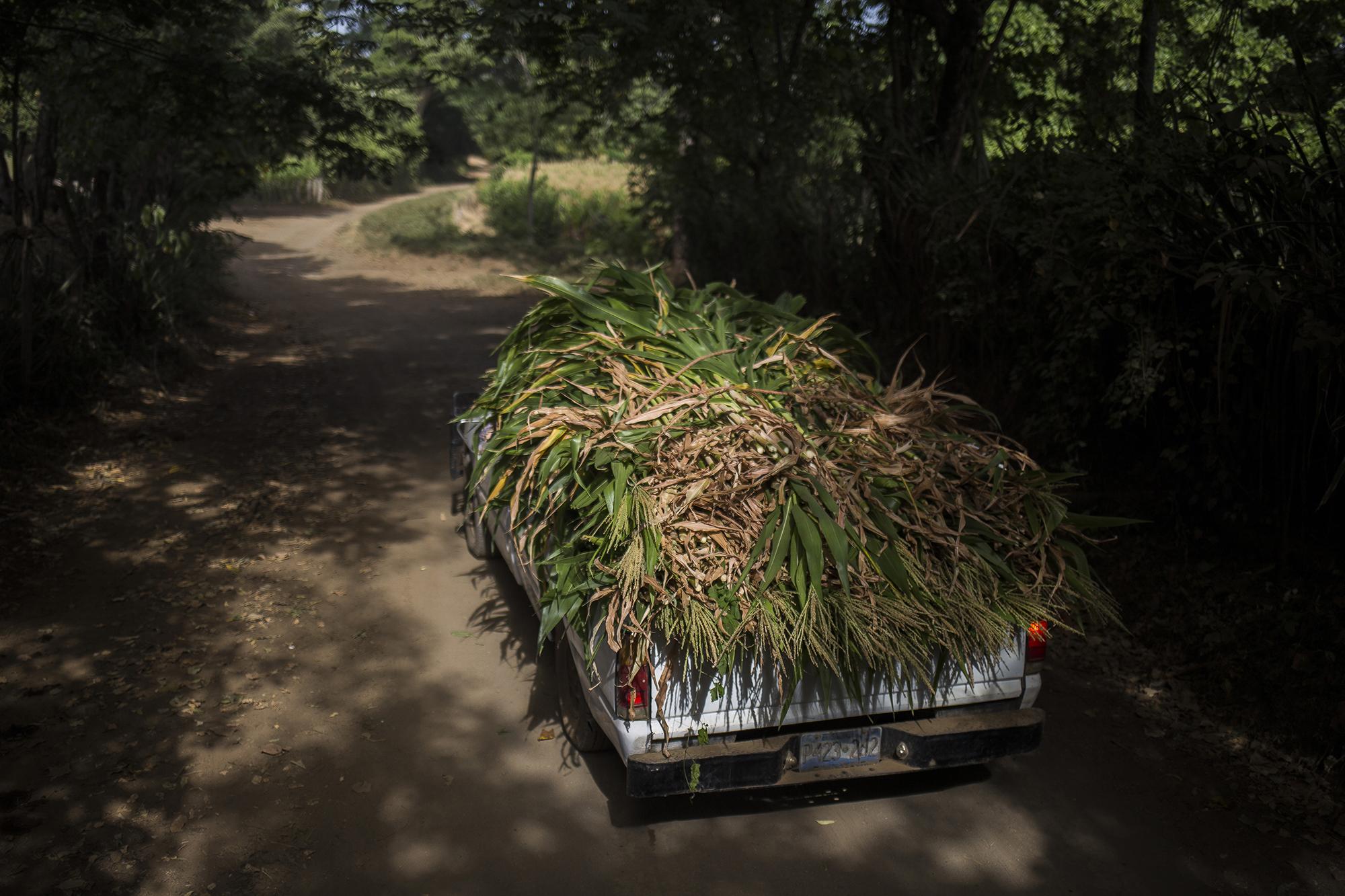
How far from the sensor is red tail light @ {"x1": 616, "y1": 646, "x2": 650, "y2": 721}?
380 centimetres

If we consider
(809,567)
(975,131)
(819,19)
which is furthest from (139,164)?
(809,567)

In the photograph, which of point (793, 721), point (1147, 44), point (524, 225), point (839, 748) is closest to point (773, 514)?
point (793, 721)

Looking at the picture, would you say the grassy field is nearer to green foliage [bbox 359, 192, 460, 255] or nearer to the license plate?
green foliage [bbox 359, 192, 460, 255]

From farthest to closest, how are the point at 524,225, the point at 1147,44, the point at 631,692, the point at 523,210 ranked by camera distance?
1. the point at 523,210
2. the point at 524,225
3. the point at 1147,44
4. the point at 631,692

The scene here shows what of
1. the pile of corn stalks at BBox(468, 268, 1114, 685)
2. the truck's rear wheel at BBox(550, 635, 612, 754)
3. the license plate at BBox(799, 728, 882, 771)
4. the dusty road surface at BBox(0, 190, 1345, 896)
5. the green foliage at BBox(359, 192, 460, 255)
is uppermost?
the green foliage at BBox(359, 192, 460, 255)

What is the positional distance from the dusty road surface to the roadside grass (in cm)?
1410

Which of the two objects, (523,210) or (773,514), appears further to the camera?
(523,210)

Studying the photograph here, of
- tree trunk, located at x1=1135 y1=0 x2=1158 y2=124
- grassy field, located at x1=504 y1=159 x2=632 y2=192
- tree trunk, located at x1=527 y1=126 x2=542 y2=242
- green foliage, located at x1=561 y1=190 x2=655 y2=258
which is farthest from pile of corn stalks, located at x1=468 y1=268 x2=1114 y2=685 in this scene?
grassy field, located at x1=504 y1=159 x2=632 y2=192

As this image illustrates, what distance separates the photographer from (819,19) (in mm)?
12305

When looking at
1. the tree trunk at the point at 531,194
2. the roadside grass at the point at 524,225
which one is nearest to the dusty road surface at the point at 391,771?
the roadside grass at the point at 524,225

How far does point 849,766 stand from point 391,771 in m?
2.03

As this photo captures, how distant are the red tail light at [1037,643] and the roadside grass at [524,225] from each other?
1648cm

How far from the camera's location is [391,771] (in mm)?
4621

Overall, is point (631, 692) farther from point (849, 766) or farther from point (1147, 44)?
point (1147, 44)
